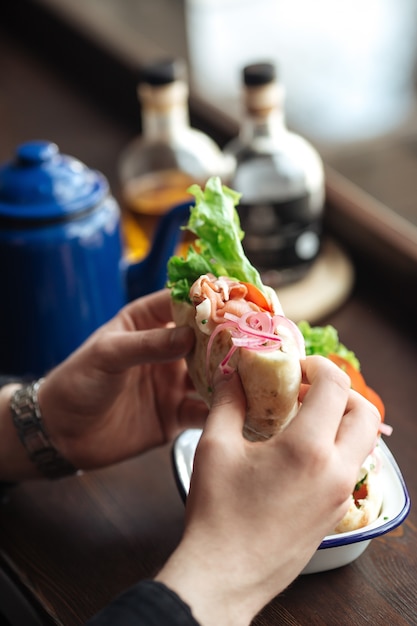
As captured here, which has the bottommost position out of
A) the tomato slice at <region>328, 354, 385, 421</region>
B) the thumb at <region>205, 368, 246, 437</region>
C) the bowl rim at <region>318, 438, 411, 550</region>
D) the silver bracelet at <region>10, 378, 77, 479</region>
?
the silver bracelet at <region>10, 378, 77, 479</region>

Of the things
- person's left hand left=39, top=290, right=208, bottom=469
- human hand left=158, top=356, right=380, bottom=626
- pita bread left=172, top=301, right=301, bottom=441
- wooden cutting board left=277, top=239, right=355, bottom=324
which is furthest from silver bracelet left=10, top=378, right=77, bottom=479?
wooden cutting board left=277, top=239, right=355, bottom=324

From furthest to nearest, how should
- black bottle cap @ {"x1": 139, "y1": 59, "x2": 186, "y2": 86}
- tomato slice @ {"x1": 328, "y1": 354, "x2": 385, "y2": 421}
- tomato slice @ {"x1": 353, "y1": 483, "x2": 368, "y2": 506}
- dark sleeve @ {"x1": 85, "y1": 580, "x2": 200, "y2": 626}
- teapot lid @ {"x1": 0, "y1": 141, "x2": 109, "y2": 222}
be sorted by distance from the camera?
black bottle cap @ {"x1": 139, "y1": 59, "x2": 186, "y2": 86}, teapot lid @ {"x1": 0, "y1": 141, "x2": 109, "y2": 222}, tomato slice @ {"x1": 328, "y1": 354, "x2": 385, "y2": 421}, tomato slice @ {"x1": 353, "y1": 483, "x2": 368, "y2": 506}, dark sleeve @ {"x1": 85, "y1": 580, "x2": 200, "y2": 626}

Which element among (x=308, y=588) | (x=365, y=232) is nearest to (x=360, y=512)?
(x=308, y=588)

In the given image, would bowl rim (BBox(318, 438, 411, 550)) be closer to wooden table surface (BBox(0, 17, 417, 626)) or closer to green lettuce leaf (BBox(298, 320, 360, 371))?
wooden table surface (BBox(0, 17, 417, 626))

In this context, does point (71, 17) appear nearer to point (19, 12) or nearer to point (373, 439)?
point (19, 12)

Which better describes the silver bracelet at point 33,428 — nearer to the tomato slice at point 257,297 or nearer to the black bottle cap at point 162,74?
the tomato slice at point 257,297

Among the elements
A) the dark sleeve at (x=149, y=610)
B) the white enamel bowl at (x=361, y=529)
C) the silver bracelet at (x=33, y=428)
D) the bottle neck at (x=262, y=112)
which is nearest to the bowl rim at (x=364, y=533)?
the white enamel bowl at (x=361, y=529)

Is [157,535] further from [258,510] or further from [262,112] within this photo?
[262,112]
